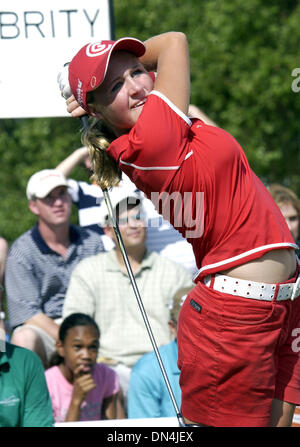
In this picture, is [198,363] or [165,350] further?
[165,350]

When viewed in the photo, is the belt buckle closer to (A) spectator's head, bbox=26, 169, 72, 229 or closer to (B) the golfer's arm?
(B) the golfer's arm

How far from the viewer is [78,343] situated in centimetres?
487

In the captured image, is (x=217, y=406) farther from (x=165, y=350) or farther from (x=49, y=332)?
(x=49, y=332)

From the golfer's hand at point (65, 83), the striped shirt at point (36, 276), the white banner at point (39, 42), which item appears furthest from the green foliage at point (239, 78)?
the golfer's hand at point (65, 83)

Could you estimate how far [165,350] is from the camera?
475 cm

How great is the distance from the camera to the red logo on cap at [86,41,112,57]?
8.60 feet

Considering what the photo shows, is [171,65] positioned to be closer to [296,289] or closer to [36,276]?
[296,289]

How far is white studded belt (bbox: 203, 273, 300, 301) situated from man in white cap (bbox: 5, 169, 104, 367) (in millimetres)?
2509

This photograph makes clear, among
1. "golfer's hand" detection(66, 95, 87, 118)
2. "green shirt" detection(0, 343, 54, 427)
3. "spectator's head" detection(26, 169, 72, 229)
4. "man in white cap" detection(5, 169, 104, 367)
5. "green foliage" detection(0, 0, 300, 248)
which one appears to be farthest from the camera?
"green foliage" detection(0, 0, 300, 248)

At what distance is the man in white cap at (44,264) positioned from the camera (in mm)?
5086

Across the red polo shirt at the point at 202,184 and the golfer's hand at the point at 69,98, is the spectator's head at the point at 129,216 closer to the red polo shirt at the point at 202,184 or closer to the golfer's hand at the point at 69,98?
the golfer's hand at the point at 69,98

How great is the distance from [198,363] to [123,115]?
94 cm

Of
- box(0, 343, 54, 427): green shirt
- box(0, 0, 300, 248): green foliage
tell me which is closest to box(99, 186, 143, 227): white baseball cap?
box(0, 343, 54, 427): green shirt

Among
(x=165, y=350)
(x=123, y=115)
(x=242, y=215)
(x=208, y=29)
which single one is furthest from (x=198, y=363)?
(x=208, y=29)
